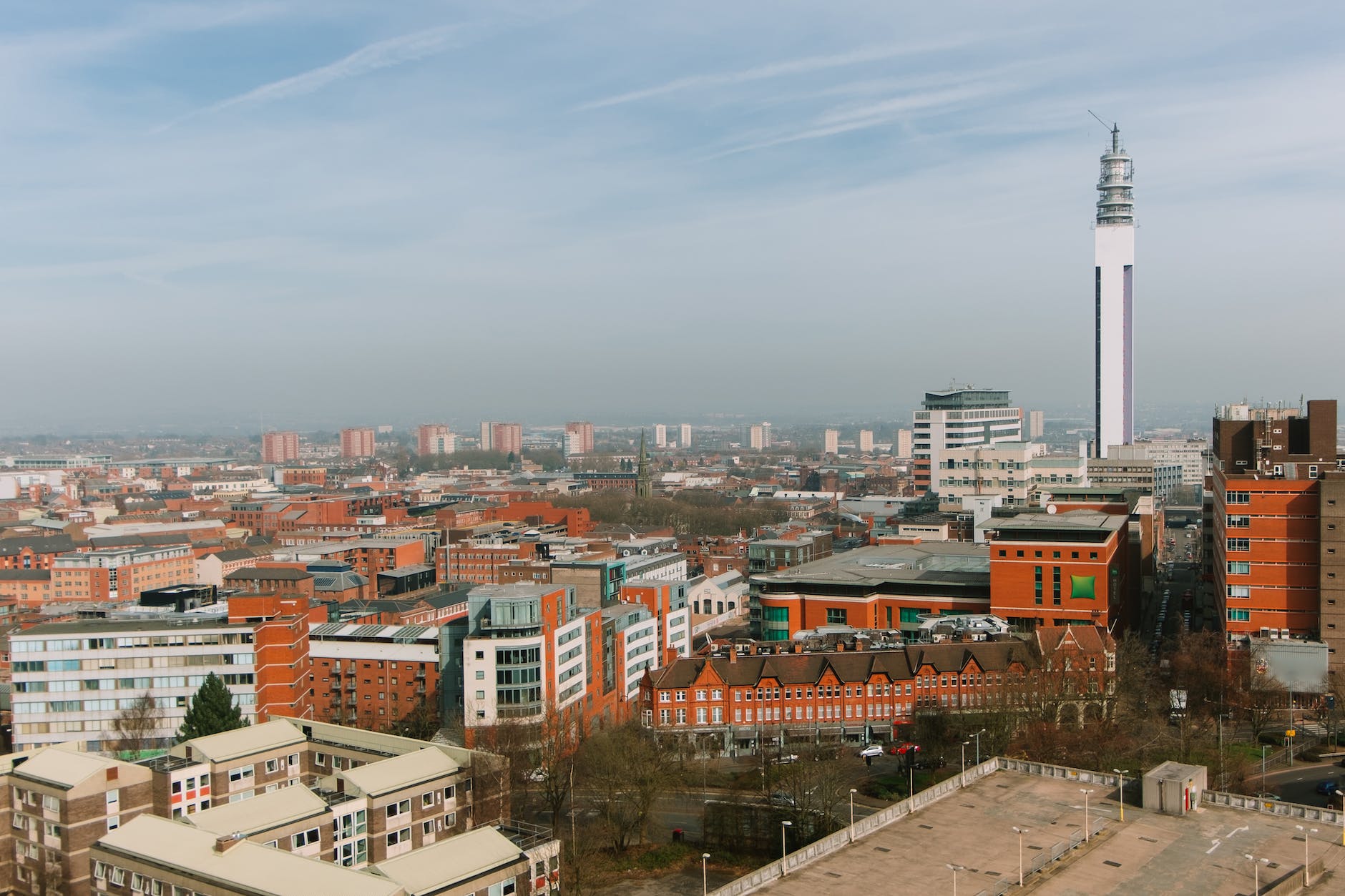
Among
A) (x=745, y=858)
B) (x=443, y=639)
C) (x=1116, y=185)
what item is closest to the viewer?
(x=745, y=858)

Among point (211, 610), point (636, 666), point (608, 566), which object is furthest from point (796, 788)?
point (211, 610)

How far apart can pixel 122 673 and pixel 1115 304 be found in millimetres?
107163

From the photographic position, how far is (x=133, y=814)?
26.9 metres

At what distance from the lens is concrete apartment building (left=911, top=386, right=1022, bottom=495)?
94188 mm

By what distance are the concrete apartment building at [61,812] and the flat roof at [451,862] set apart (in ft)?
25.9

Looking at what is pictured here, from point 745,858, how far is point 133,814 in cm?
1411

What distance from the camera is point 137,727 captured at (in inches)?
1458

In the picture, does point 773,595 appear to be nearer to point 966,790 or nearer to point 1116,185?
point 966,790

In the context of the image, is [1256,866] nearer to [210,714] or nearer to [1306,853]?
[1306,853]

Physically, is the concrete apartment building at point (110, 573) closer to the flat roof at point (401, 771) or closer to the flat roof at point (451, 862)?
the flat roof at point (401, 771)

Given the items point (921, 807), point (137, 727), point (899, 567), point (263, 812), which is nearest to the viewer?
point (263, 812)

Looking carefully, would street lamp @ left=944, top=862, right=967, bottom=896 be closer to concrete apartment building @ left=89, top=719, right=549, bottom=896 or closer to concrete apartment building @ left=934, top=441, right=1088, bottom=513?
concrete apartment building @ left=89, top=719, right=549, bottom=896

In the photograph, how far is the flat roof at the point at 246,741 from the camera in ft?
92.4

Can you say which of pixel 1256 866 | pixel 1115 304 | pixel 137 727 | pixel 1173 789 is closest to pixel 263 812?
pixel 137 727
